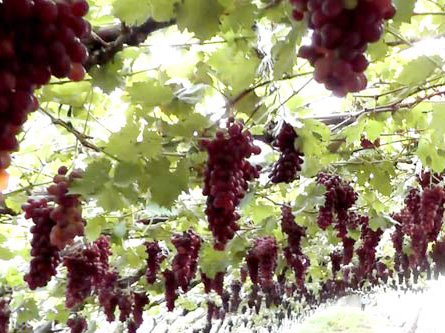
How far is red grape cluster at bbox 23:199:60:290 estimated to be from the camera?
1948 millimetres

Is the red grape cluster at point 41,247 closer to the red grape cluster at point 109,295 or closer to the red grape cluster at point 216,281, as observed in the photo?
the red grape cluster at point 109,295

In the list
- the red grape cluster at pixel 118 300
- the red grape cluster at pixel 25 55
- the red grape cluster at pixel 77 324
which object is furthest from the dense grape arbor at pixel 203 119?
the red grape cluster at pixel 77 324

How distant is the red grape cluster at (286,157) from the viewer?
2164 millimetres

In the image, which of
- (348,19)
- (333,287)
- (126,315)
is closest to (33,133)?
(348,19)

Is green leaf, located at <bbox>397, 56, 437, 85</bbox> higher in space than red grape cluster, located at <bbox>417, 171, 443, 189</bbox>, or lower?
lower

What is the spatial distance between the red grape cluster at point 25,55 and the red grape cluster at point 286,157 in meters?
1.36

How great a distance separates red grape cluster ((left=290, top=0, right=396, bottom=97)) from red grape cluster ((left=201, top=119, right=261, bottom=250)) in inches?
37.5

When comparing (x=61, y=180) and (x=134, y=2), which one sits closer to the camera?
(x=134, y=2)

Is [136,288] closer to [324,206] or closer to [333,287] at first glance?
[324,206]

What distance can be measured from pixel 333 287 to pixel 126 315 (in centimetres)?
780

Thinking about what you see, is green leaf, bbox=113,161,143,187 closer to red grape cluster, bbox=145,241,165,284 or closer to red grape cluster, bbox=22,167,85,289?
red grape cluster, bbox=22,167,85,289

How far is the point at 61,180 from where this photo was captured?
1993mm

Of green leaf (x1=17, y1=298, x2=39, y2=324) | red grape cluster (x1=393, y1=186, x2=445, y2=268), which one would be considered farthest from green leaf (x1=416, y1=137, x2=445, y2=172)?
green leaf (x1=17, y1=298, x2=39, y2=324)

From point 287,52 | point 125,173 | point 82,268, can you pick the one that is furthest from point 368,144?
point 287,52
